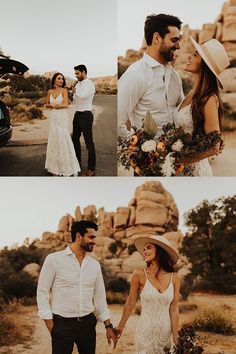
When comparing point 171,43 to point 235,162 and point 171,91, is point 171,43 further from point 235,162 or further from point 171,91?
point 235,162

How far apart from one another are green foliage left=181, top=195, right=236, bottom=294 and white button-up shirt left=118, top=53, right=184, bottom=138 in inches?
42.2

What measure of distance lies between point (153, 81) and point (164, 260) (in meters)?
1.99

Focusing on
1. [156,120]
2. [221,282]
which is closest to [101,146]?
[156,120]

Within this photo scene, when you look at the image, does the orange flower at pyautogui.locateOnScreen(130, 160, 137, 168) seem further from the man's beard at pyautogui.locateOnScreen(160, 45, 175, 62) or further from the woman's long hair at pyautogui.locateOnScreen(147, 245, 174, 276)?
the man's beard at pyautogui.locateOnScreen(160, 45, 175, 62)

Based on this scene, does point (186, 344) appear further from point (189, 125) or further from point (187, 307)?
point (189, 125)

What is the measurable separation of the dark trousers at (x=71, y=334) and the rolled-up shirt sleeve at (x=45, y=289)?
0.15 metres

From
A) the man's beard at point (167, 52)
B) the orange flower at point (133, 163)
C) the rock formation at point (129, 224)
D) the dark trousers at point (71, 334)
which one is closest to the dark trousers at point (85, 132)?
the orange flower at point (133, 163)

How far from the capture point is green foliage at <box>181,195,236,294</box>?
28.0ft

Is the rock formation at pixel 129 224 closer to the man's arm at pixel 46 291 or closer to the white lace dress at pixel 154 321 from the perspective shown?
the man's arm at pixel 46 291

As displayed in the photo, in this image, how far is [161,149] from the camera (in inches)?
318

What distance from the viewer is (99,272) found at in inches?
303

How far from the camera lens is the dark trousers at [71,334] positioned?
7.28 metres

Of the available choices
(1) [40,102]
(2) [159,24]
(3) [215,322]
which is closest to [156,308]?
(3) [215,322]

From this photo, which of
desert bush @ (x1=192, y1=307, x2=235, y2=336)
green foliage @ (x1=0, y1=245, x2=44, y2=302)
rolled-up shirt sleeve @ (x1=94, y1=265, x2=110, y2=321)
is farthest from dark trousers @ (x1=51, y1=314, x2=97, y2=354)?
desert bush @ (x1=192, y1=307, x2=235, y2=336)
